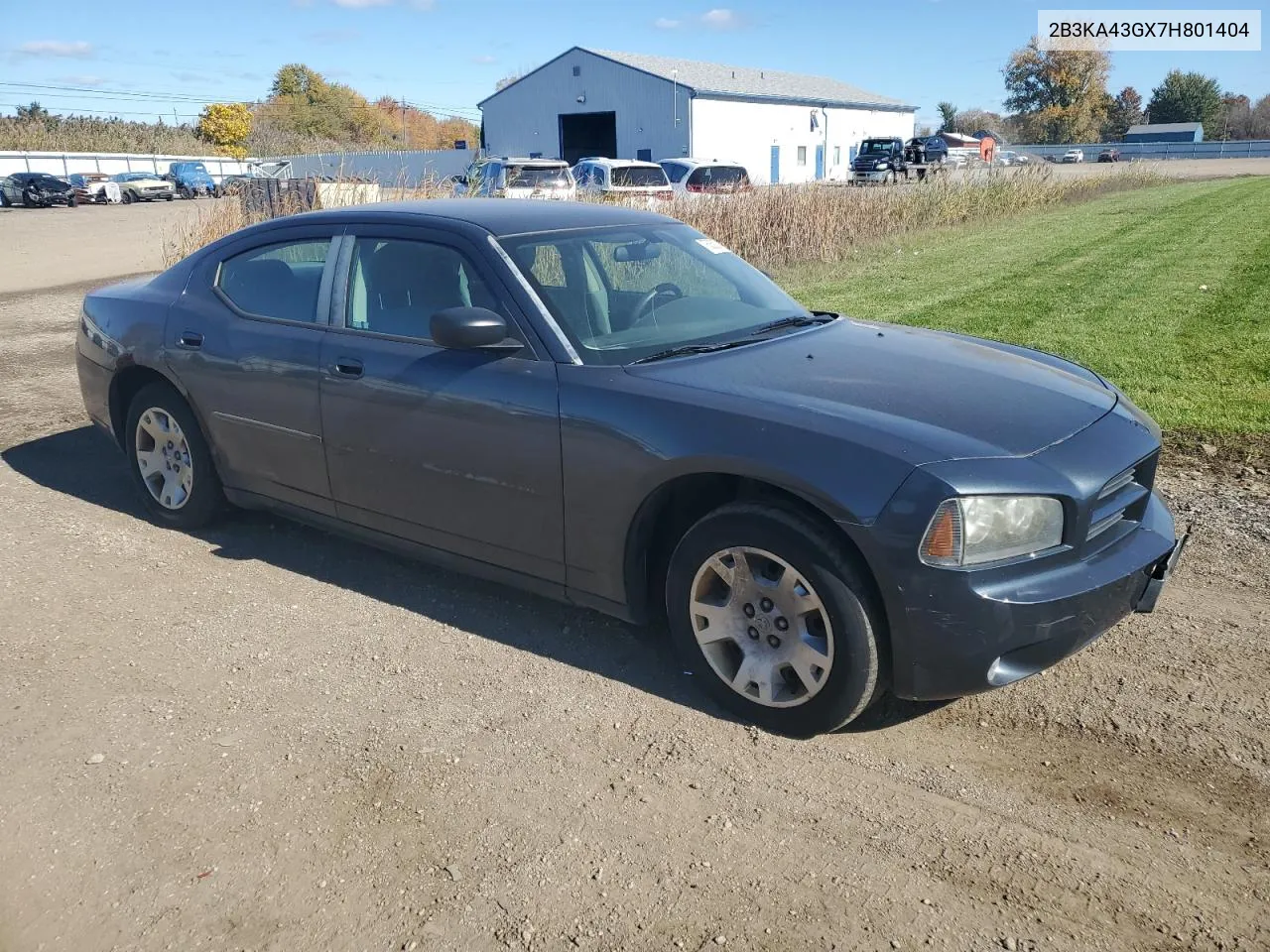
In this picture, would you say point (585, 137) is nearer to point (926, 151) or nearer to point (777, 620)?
point (926, 151)

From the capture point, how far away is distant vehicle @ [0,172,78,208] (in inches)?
1859

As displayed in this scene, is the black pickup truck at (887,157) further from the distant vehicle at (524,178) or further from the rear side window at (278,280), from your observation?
the rear side window at (278,280)

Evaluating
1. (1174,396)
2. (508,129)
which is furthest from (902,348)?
(508,129)

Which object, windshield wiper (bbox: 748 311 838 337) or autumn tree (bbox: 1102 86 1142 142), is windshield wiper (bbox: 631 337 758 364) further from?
autumn tree (bbox: 1102 86 1142 142)

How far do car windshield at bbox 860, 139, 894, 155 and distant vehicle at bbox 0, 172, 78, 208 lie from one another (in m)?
36.6

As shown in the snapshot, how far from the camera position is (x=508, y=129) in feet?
184

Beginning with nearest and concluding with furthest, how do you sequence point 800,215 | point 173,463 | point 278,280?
point 278,280
point 173,463
point 800,215

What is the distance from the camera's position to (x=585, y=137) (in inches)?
2186

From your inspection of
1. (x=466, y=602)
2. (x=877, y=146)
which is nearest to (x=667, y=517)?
(x=466, y=602)

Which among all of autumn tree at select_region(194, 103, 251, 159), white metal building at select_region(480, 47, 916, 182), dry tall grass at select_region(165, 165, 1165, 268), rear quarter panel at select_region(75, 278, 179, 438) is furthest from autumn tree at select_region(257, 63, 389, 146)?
rear quarter panel at select_region(75, 278, 179, 438)

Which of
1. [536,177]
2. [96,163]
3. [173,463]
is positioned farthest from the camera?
[96,163]

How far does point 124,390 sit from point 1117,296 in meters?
10.6

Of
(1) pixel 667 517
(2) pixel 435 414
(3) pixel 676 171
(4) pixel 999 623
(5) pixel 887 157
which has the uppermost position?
(5) pixel 887 157

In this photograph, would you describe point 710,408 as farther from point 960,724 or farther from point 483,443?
point 960,724
